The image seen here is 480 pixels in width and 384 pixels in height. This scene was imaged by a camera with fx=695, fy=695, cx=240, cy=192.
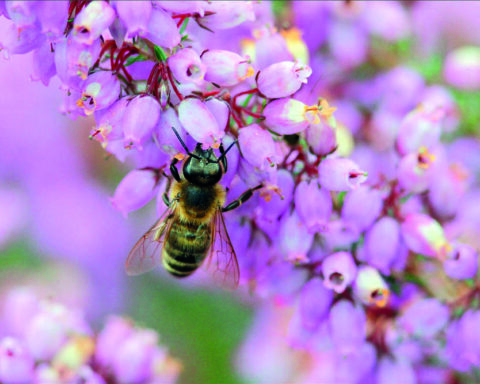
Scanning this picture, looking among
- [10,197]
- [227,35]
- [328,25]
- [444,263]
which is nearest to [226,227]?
[444,263]

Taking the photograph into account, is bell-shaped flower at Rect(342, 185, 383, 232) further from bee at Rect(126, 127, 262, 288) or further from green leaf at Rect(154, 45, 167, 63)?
green leaf at Rect(154, 45, 167, 63)

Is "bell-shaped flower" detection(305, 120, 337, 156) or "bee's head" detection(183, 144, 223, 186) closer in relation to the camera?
"bell-shaped flower" detection(305, 120, 337, 156)

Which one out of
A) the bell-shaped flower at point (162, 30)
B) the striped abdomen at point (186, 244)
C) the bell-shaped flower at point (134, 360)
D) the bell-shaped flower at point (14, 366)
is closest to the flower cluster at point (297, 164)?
the bell-shaped flower at point (162, 30)

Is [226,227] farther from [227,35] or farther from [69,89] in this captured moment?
[227,35]

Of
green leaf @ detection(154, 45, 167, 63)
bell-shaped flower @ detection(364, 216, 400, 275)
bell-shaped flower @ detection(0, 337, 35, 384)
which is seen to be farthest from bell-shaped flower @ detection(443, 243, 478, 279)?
bell-shaped flower @ detection(0, 337, 35, 384)

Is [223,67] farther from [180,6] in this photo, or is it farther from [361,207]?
[361,207]

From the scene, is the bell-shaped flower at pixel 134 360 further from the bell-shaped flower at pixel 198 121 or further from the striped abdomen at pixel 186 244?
the bell-shaped flower at pixel 198 121
